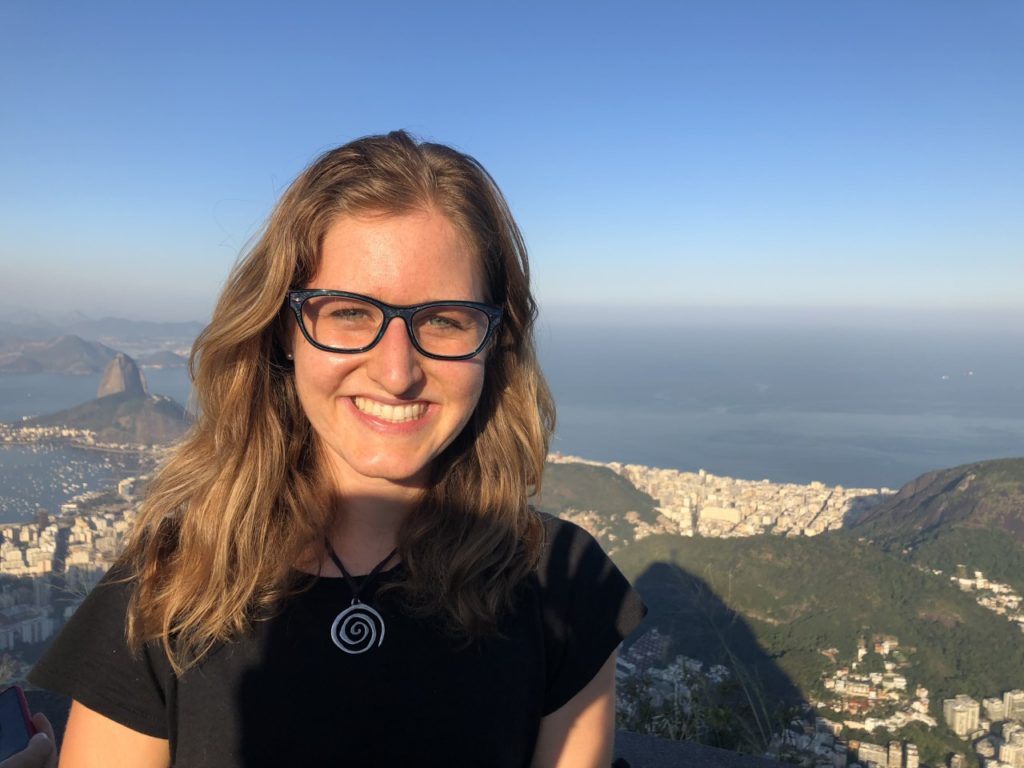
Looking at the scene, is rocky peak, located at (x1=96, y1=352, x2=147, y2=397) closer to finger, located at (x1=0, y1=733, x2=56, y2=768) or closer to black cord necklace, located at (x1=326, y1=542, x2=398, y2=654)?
finger, located at (x1=0, y1=733, x2=56, y2=768)

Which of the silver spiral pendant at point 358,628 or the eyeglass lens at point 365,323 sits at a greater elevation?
the eyeglass lens at point 365,323

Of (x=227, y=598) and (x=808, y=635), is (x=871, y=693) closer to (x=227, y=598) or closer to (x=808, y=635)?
(x=808, y=635)

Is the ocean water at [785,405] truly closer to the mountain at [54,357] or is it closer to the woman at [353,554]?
the mountain at [54,357]

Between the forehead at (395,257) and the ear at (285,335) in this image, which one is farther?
the ear at (285,335)

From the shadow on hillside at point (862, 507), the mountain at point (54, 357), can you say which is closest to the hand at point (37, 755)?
the shadow on hillside at point (862, 507)

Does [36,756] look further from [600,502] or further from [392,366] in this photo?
[600,502]

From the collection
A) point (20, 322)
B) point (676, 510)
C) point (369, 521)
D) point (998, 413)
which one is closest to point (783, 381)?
point (998, 413)
